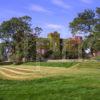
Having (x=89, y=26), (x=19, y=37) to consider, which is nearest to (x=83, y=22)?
(x=89, y=26)

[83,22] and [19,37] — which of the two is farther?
[19,37]

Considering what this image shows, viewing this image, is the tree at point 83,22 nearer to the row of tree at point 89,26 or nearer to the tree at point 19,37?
the row of tree at point 89,26

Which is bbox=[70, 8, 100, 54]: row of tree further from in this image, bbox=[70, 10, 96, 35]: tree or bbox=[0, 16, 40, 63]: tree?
bbox=[0, 16, 40, 63]: tree

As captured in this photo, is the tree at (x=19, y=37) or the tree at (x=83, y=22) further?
the tree at (x=19, y=37)

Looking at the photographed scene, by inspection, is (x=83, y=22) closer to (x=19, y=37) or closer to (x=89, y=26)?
(x=89, y=26)

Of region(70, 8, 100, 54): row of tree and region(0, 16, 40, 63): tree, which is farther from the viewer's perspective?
region(0, 16, 40, 63): tree

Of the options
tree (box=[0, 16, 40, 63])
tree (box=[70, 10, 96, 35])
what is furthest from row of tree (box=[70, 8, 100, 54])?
tree (box=[0, 16, 40, 63])

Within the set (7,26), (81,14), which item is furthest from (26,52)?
(81,14)

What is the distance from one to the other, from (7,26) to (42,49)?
45.9 feet

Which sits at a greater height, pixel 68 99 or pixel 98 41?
pixel 98 41

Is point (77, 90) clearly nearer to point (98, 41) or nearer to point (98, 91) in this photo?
point (98, 91)

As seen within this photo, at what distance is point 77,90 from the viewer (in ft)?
51.2

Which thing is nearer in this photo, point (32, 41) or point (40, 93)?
point (40, 93)

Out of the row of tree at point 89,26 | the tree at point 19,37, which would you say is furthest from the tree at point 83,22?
the tree at point 19,37
